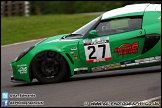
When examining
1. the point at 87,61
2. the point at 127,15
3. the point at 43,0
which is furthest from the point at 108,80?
the point at 43,0

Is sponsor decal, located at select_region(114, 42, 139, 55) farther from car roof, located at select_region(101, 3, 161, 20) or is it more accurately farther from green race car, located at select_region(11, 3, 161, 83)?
car roof, located at select_region(101, 3, 161, 20)

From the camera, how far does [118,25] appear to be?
361 inches

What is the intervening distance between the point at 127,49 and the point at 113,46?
11.2 inches

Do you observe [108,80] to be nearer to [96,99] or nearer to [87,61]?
[87,61]

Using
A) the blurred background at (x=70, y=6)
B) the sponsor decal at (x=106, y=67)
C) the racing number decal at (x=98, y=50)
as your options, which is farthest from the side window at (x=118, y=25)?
the blurred background at (x=70, y=6)

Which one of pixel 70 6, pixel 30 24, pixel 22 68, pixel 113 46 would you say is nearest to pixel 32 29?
pixel 30 24

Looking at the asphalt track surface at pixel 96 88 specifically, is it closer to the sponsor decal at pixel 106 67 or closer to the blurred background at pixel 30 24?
the sponsor decal at pixel 106 67

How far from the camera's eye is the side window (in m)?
9.08

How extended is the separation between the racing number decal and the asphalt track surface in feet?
1.38

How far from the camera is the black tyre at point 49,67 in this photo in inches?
356

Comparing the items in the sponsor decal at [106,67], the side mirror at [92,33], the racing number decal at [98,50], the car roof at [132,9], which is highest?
the car roof at [132,9]

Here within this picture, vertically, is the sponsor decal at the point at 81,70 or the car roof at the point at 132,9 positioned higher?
the car roof at the point at 132,9

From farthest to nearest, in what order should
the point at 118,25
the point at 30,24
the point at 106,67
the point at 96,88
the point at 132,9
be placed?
the point at 30,24 < the point at 132,9 < the point at 118,25 < the point at 106,67 < the point at 96,88

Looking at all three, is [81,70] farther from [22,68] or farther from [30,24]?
[30,24]
